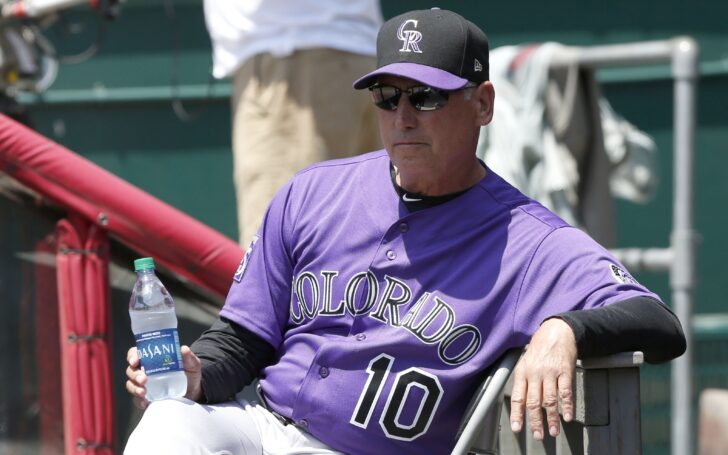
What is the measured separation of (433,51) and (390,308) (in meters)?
0.59

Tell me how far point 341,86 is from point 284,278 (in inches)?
62.3

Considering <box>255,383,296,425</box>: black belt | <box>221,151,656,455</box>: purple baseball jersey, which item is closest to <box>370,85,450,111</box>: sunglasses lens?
<box>221,151,656,455</box>: purple baseball jersey

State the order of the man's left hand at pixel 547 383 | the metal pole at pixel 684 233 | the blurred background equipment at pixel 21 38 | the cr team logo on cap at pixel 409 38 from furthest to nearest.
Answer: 1. the blurred background equipment at pixel 21 38
2. the metal pole at pixel 684 233
3. the cr team logo on cap at pixel 409 38
4. the man's left hand at pixel 547 383

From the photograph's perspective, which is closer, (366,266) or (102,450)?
(366,266)

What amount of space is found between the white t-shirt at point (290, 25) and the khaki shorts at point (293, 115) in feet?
Result: 0.12

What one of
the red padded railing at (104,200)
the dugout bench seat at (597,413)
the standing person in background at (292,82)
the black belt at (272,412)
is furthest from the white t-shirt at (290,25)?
the dugout bench seat at (597,413)

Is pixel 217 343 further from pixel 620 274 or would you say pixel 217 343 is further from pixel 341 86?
pixel 341 86

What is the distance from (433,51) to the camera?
294 cm

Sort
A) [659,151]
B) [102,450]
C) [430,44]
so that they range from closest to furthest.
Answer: [430,44]
[102,450]
[659,151]

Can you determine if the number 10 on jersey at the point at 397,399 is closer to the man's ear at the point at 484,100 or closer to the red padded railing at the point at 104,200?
the man's ear at the point at 484,100

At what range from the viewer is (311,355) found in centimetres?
304

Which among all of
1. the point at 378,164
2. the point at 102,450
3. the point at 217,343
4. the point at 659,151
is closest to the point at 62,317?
the point at 102,450

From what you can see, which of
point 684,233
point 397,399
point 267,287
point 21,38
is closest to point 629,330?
point 397,399

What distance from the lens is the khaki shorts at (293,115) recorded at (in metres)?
4.57
